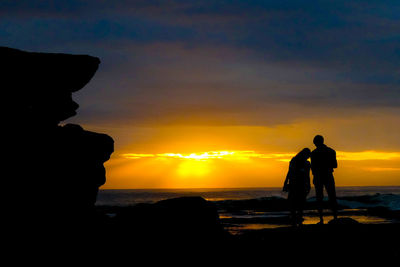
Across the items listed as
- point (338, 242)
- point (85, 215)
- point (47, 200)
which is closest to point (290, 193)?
point (338, 242)

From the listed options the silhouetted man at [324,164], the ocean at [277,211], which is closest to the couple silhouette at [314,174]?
the silhouetted man at [324,164]

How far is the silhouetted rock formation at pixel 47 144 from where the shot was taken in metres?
14.4

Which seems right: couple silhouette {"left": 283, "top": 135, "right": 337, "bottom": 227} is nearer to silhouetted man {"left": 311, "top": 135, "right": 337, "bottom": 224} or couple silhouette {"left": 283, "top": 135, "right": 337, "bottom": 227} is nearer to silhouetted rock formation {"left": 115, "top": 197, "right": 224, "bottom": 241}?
silhouetted man {"left": 311, "top": 135, "right": 337, "bottom": 224}

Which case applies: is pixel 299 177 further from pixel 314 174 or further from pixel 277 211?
pixel 277 211

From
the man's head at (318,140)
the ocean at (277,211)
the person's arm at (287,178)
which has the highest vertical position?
the man's head at (318,140)

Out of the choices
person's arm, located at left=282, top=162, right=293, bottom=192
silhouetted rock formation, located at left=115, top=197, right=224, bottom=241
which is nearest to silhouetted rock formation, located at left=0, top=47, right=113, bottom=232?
silhouetted rock formation, located at left=115, top=197, right=224, bottom=241

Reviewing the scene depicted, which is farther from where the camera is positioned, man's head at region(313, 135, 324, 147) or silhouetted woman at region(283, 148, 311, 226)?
silhouetted woman at region(283, 148, 311, 226)

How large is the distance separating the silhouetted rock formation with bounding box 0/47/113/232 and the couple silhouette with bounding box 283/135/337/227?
7.74 meters

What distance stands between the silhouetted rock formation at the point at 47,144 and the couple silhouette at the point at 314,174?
774cm

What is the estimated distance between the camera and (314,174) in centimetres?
1866

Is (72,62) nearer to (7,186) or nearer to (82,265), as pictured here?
(7,186)

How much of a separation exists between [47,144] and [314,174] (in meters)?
10.5

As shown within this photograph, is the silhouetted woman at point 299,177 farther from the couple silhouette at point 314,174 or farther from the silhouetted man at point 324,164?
the silhouetted man at point 324,164

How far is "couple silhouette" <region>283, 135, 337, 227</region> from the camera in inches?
719
